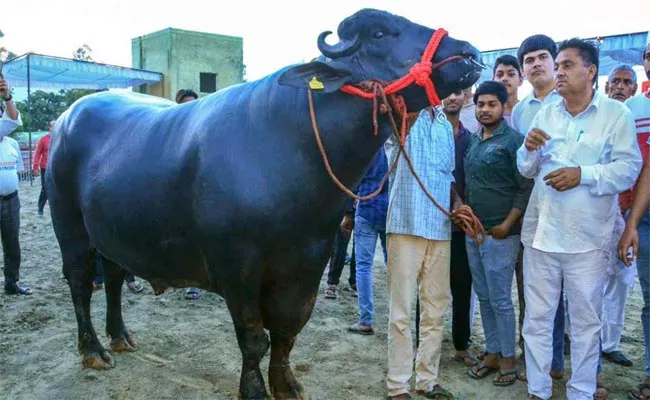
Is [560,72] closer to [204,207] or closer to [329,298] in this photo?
[204,207]

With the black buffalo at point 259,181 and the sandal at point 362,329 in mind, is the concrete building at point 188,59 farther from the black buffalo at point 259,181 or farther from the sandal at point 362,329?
the black buffalo at point 259,181

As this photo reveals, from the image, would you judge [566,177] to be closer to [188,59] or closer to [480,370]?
[480,370]

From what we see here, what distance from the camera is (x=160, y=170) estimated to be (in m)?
3.04

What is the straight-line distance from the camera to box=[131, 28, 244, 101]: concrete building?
1712 cm

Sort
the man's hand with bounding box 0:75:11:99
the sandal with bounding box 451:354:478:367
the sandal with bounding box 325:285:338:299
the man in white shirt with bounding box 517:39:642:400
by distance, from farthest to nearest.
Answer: the sandal with bounding box 325:285:338:299 → the man's hand with bounding box 0:75:11:99 → the sandal with bounding box 451:354:478:367 → the man in white shirt with bounding box 517:39:642:400

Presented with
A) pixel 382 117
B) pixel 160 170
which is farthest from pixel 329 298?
pixel 382 117

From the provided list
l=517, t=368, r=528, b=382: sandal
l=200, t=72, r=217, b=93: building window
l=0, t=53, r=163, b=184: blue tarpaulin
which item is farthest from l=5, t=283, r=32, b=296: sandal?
l=200, t=72, r=217, b=93: building window

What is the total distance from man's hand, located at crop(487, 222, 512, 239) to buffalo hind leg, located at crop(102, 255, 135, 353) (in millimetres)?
2789

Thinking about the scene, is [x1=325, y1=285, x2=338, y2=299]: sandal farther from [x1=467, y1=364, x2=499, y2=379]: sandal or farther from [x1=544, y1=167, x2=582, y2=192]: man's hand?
[x1=544, y1=167, x2=582, y2=192]: man's hand

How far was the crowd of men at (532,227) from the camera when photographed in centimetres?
306

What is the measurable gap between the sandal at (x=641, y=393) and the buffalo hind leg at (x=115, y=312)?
349 centimetres

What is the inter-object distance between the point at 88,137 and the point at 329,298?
296cm

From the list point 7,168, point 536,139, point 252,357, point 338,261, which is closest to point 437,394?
point 252,357

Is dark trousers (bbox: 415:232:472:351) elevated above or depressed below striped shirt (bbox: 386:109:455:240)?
below
